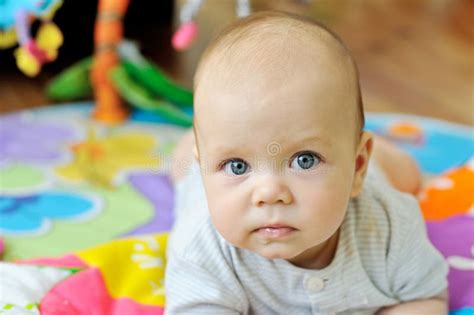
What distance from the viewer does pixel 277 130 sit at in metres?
0.66

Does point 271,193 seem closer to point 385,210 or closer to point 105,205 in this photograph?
point 385,210

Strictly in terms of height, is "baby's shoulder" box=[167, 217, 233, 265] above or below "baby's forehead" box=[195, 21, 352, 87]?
below

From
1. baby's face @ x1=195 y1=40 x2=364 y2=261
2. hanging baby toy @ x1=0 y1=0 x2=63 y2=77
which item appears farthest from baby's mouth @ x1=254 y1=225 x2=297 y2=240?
hanging baby toy @ x1=0 y1=0 x2=63 y2=77

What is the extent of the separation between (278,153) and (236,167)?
0.15 ft

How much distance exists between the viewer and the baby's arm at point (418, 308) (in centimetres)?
83

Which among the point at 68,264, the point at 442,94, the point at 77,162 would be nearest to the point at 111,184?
the point at 77,162

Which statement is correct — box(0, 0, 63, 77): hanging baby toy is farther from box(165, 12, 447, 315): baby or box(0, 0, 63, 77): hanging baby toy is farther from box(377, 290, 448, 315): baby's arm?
box(377, 290, 448, 315): baby's arm

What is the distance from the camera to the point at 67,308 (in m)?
0.86

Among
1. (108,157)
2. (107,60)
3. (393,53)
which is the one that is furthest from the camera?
(393,53)

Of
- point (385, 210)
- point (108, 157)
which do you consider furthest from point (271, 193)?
point (108, 157)

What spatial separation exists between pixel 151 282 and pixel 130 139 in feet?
1.73

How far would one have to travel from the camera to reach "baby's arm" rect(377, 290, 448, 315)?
0.83m

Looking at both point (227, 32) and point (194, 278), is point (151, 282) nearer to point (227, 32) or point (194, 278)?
point (194, 278)

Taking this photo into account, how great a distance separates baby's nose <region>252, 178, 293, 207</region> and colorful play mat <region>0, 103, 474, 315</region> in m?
0.28
